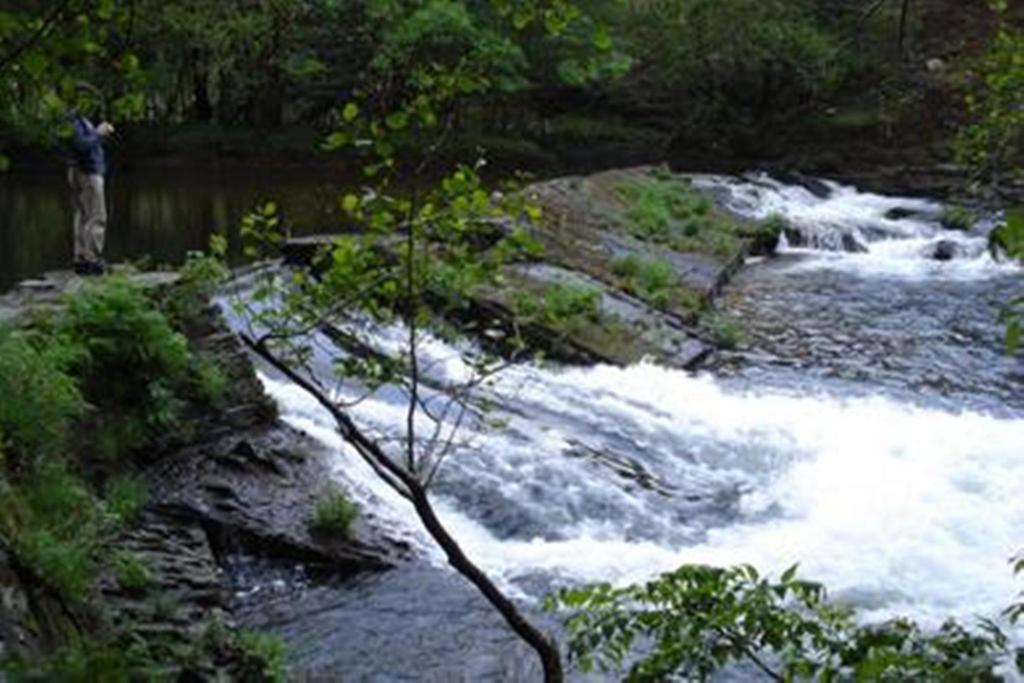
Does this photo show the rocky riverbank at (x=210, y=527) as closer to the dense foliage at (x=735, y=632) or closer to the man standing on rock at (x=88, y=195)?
the man standing on rock at (x=88, y=195)

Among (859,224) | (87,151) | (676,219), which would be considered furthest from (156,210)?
(87,151)

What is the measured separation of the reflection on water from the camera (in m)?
21.4

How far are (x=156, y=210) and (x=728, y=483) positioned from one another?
60.8 ft

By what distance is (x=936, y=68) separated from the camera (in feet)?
109

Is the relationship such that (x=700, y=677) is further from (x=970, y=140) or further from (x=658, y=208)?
(x=658, y=208)

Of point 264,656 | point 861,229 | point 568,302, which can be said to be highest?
point 264,656

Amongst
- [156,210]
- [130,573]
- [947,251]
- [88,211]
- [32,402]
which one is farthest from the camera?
[156,210]

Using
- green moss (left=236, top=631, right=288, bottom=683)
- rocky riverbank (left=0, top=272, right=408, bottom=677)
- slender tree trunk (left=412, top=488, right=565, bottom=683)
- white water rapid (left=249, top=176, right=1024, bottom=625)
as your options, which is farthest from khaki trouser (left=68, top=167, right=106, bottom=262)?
slender tree trunk (left=412, top=488, right=565, bottom=683)

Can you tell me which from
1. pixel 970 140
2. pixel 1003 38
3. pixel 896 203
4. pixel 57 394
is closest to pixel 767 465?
pixel 970 140

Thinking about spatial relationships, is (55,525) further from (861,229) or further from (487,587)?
(861,229)

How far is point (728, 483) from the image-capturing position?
35.4 feet

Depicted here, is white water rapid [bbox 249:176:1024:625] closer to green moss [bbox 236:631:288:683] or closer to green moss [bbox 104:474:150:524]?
green moss [bbox 236:631:288:683]

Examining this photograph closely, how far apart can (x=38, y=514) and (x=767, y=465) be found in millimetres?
6257

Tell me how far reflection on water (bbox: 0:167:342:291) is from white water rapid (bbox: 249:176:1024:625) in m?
7.80
